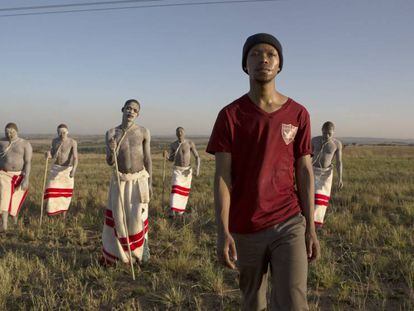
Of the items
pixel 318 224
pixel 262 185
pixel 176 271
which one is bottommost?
pixel 176 271

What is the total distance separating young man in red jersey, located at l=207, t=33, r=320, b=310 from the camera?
7.92 feet

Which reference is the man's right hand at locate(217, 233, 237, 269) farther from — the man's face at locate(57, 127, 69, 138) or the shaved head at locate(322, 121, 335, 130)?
the man's face at locate(57, 127, 69, 138)

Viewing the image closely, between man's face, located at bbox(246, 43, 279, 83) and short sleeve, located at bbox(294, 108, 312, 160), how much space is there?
0.35 m

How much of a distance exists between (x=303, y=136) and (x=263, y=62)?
0.56m

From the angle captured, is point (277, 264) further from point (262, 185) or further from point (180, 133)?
point (180, 133)

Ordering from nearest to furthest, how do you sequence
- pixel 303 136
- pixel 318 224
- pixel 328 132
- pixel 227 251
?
1. pixel 227 251
2. pixel 303 136
3. pixel 318 224
4. pixel 328 132

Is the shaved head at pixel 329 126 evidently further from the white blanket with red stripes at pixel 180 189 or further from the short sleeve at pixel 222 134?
the short sleeve at pixel 222 134

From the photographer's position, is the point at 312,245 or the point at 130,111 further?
the point at 130,111

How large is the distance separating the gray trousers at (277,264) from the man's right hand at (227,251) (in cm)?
17

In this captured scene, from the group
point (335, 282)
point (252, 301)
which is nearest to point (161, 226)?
point (335, 282)

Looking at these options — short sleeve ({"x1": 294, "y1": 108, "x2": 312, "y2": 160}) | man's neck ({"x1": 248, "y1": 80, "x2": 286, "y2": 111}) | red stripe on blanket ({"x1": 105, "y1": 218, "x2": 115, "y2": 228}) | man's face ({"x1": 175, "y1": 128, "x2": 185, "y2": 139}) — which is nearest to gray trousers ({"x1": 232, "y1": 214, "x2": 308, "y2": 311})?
short sleeve ({"x1": 294, "y1": 108, "x2": 312, "y2": 160})

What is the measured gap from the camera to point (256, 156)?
8.07 feet

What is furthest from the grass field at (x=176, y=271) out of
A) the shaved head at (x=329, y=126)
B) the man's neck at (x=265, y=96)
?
the man's neck at (x=265, y=96)

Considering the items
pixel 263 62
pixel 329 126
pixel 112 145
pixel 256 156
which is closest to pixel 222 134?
pixel 256 156
